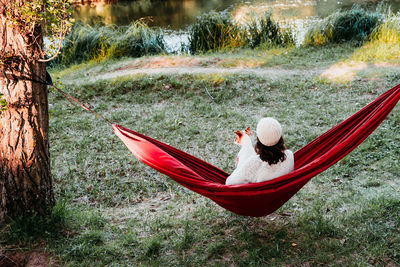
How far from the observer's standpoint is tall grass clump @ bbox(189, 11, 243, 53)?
806 cm

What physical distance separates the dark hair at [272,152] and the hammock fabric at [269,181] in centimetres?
16

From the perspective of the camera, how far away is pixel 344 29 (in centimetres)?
734

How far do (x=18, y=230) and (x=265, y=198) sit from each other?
158 cm

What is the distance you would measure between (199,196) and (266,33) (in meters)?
5.64

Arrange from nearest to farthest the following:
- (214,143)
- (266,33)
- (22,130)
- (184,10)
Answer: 1. (22,130)
2. (214,143)
3. (266,33)
4. (184,10)

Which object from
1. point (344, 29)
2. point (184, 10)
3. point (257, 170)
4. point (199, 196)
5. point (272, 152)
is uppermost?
point (184, 10)

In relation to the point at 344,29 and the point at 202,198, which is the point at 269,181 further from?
the point at 344,29

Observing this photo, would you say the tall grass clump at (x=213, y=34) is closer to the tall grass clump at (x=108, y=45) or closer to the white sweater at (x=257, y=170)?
the tall grass clump at (x=108, y=45)

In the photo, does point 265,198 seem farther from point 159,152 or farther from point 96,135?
point 96,135

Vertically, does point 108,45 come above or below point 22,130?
below

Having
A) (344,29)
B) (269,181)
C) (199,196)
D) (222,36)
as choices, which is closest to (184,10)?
(222,36)

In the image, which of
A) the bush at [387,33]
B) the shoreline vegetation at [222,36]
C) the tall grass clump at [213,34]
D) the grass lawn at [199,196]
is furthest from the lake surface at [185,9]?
the grass lawn at [199,196]

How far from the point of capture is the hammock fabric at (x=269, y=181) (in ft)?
6.81

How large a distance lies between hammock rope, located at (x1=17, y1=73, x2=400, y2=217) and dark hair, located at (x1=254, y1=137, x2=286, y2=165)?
0.14m
